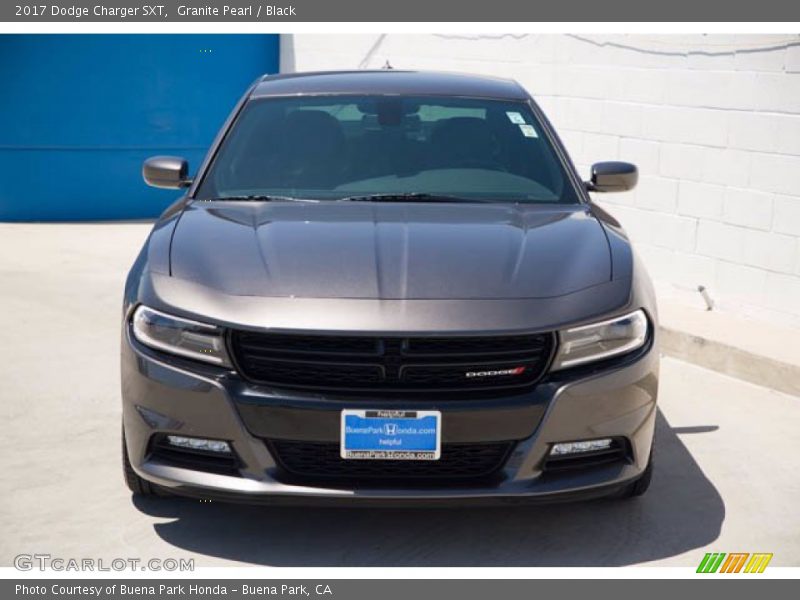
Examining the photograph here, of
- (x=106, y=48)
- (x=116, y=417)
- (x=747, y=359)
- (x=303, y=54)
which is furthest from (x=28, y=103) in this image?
(x=747, y=359)

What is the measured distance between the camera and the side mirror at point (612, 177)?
594 cm

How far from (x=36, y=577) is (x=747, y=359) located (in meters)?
4.23

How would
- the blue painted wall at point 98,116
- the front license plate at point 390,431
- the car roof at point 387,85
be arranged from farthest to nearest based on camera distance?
the blue painted wall at point 98,116 → the car roof at point 387,85 → the front license plate at point 390,431

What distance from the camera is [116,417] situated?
5996mm

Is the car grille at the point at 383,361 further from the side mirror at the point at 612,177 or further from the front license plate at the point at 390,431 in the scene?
the side mirror at the point at 612,177

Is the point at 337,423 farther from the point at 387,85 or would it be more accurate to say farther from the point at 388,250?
the point at 387,85

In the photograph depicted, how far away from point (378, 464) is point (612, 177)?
7.58 ft

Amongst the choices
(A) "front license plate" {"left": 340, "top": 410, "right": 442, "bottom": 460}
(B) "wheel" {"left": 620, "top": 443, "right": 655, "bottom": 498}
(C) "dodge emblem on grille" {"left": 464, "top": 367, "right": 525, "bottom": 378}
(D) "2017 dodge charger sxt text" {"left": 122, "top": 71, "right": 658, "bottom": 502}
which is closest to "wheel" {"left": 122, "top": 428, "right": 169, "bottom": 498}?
(D) "2017 dodge charger sxt text" {"left": 122, "top": 71, "right": 658, "bottom": 502}

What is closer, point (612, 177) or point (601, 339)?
point (601, 339)

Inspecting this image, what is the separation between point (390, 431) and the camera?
13.4 feet

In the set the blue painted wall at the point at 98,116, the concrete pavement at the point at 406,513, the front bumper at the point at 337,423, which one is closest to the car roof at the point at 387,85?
the concrete pavement at the point at 406,513

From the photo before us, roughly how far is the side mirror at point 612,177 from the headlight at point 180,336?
2.34 meters
